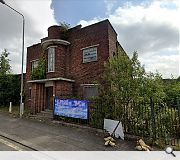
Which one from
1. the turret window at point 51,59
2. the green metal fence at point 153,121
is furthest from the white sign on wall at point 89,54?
the green metal fence at point 153,121

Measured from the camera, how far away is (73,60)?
1736cm

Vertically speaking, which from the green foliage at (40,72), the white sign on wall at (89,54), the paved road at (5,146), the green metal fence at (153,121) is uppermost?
the white sign on wall at (89,54)

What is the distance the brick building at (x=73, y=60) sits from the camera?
618 inches

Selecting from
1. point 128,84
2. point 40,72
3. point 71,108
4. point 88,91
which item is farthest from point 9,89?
point 128,84

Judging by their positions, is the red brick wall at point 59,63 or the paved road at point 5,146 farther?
the red brick wall at point 59,63

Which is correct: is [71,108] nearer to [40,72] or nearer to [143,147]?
[143,147]

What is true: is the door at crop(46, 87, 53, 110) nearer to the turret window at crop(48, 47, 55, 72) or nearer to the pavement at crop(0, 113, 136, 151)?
the turret window at crop(48, 47, 55, 72)

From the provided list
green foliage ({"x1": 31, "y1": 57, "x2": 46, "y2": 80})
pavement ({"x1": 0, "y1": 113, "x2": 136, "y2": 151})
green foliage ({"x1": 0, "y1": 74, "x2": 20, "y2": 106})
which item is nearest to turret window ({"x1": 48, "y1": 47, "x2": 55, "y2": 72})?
green foliage ({"x1": 31, "y1": 57, "x2": 46, "y2": 80})

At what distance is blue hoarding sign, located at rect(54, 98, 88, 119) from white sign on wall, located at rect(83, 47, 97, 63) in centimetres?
456

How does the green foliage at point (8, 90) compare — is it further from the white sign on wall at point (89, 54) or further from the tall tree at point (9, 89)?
the white sign on wall at point (89, 54)

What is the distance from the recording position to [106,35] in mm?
15508

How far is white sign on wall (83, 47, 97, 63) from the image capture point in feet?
52.6

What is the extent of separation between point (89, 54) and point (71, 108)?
555 centimetres

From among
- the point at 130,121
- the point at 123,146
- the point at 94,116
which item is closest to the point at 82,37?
the point at 94,116
